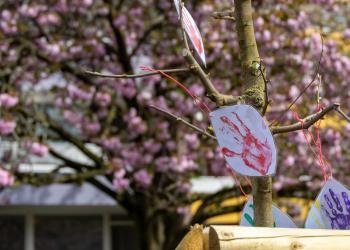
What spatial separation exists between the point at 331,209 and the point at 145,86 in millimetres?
6474

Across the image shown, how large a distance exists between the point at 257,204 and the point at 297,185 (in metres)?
6.26

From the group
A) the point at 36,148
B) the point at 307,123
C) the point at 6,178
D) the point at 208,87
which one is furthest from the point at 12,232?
the point at 307,123

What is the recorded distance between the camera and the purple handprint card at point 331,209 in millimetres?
2658

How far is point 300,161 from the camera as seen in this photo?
870 centimetres

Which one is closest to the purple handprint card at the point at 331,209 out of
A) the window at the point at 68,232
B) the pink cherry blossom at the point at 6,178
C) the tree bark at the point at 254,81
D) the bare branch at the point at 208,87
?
the tree bark at the point at 254,81

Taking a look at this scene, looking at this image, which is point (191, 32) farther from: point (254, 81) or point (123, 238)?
point (123, 238)

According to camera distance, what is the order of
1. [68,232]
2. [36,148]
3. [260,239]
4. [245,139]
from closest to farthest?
[260,239] → [245,139] → [36,148] → [68,232]

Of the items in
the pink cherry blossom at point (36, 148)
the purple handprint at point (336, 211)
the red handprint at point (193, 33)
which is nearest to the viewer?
the purple handprint at point (336, 211)

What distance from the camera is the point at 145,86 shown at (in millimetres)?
9062

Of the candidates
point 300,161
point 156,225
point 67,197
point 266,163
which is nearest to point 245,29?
point 266,163

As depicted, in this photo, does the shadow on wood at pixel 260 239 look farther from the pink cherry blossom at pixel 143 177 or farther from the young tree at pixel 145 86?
the pink cherry blossom at pixel 143 177

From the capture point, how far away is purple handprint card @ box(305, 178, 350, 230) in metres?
2.66

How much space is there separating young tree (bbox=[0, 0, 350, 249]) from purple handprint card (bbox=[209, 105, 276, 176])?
5.66m

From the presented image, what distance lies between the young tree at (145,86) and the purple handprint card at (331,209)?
219 inches
